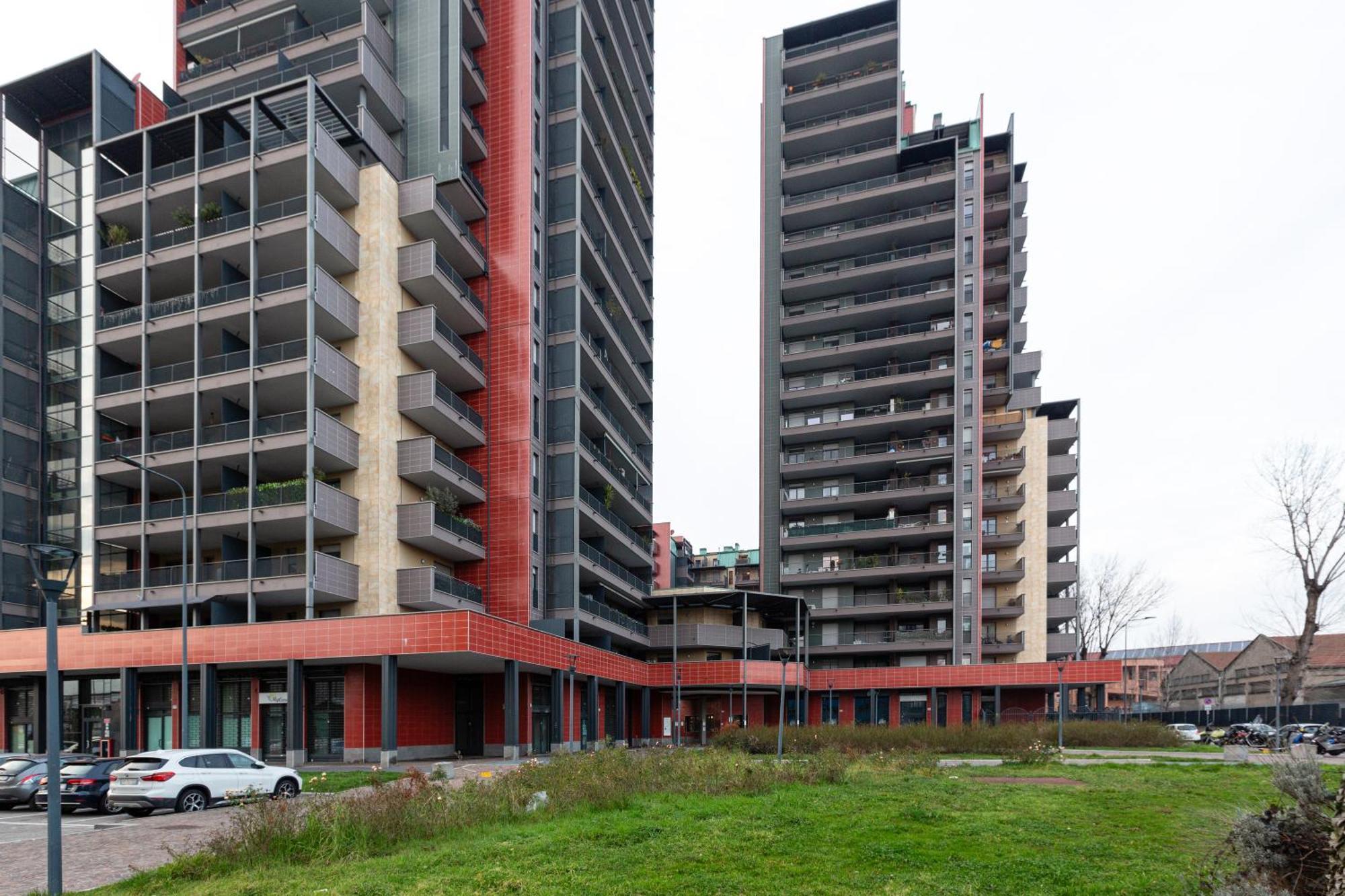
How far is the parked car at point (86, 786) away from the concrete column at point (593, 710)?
99.3 ft

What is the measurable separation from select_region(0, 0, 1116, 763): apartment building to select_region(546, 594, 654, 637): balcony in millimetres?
241

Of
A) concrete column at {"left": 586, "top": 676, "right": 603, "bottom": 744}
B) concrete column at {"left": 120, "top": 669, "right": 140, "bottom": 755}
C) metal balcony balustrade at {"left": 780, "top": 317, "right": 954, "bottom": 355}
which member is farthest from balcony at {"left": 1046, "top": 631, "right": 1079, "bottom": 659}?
concrete column at {"left": 120, "top": 669, "right": 140, "bottom": 755}

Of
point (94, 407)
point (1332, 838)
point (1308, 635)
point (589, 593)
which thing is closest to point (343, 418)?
point (94, 407)

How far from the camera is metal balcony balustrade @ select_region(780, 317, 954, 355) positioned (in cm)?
7519

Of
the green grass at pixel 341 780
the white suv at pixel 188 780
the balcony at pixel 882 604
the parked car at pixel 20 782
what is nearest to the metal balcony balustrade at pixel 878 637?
the balcony at pixel 882 604

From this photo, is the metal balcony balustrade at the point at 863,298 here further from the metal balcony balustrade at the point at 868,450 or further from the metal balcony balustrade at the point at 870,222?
the metal balcony balustrade at the point at 868,450

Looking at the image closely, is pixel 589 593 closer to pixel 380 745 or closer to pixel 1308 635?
pixel 380 745

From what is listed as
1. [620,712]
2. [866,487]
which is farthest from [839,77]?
[620,712]

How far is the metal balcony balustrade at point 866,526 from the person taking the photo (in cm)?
7194

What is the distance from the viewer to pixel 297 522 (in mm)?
39500

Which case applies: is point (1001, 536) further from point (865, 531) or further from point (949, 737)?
point (949, 737)

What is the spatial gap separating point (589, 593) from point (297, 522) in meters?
22.2

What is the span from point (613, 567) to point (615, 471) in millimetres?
6870

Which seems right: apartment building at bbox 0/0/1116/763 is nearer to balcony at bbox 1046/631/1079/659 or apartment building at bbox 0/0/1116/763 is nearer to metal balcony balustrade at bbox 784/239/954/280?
metal balcony balustrade at bbox 784/239/954/280
